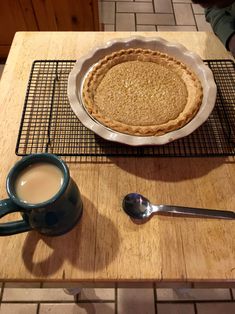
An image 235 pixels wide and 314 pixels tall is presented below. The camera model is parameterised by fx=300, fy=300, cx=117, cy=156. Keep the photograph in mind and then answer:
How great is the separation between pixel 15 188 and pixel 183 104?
0.44 m

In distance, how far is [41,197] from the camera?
490 millimetres

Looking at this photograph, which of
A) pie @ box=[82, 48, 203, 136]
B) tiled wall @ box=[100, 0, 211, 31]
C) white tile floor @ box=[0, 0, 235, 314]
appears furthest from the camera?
tiled wall @ box=[100, 0, 211, 31]

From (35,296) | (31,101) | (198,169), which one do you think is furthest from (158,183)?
(35,296)

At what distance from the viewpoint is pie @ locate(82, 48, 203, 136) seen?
2.23ft

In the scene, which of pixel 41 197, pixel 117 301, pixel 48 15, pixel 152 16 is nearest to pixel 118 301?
pixel 117 301

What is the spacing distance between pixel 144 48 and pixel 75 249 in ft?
1.85

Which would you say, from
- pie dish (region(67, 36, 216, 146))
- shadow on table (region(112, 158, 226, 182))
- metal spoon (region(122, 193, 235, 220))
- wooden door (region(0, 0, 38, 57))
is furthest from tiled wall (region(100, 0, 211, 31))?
metal spoon (region(122, 193, 235, 220))

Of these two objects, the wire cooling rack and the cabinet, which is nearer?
the wire cooling rack

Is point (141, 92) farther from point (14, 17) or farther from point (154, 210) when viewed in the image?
point (14, 17)

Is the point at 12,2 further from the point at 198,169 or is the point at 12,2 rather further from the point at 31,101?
the point at 198,169

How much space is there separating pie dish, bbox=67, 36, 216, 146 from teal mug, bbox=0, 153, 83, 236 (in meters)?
0.15

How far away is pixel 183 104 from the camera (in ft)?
2.40

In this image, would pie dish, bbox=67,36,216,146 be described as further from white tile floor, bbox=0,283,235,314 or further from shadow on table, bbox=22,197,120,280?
white tile floor, bbox=0,283,235,314

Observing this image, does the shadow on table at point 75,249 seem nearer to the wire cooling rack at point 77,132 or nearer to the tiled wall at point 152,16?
the wire cooling rack at point 77,132
